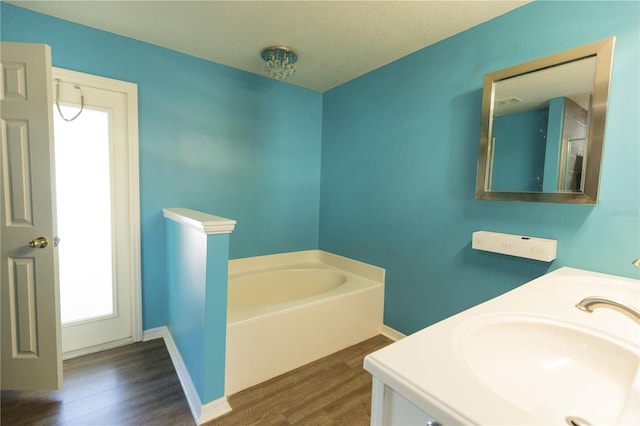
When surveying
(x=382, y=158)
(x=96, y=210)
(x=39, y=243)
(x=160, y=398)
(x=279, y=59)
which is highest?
(x=279, y=59)

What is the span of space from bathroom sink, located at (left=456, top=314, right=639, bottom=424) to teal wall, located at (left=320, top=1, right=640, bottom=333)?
2.62ft

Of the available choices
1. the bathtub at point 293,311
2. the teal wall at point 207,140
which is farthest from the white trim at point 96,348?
the bathtub at point 293,311

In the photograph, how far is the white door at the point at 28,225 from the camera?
4.71 feet

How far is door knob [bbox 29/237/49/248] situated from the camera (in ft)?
4.88

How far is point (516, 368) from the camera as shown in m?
0.81

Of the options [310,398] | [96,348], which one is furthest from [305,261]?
[96,348]

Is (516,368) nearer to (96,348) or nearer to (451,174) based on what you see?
(451,174)

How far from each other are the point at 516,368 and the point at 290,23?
2.09m

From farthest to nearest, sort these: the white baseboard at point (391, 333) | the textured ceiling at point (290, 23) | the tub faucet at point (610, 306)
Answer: the white baseboard at point (391, 333) → the textured ceiling at point (290, 23) → the tub faucet at point (610, 306)

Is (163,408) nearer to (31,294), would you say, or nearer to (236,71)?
(31,294)

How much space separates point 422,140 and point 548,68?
0.80 meters

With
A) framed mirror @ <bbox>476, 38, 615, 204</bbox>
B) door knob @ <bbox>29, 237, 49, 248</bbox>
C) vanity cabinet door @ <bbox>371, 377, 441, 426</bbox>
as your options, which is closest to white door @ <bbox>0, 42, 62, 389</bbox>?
door knob @ <bbox>29, 237, 49, 248</bbox>

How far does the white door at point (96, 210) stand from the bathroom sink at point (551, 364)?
2.35 metres

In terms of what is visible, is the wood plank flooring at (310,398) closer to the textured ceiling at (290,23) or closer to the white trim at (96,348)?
the white trim at (96,348)
